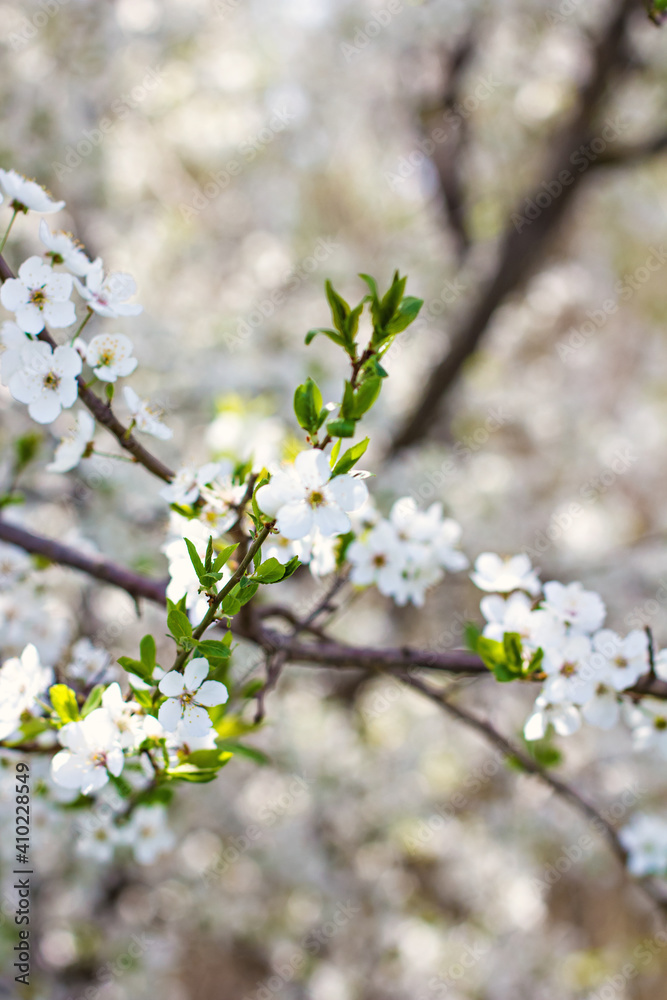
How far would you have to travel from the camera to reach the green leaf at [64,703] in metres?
0.85

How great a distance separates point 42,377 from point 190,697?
37 cm

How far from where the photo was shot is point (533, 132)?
4.36 metres

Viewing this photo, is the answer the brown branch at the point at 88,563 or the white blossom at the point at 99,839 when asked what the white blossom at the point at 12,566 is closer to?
the brown branch at the point at 88,563

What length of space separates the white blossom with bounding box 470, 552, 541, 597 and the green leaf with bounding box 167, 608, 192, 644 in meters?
0.45

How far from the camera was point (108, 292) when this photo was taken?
0.84m

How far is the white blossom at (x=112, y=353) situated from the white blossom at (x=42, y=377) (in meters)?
0.06

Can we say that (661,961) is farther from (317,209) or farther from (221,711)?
(317,209)

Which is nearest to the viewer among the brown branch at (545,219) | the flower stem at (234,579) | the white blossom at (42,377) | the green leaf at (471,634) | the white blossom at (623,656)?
the flower stem at (234,579)

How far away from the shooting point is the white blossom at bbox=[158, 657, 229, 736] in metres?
0.73

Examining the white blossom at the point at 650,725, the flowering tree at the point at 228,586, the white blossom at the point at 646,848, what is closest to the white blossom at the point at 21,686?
the flowering tree at the point at 228,586

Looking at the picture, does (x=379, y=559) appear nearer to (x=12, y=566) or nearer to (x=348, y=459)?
(x=348, y=459)

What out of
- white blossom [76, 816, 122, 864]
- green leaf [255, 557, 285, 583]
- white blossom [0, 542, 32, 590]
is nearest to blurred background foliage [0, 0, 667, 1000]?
white blossom [0, 542, 32, 590]

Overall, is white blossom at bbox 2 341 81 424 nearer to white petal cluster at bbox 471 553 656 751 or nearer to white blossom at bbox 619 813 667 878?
white petal cluster at bbox 471 553 656 751

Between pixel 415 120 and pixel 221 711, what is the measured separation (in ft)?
14.9
